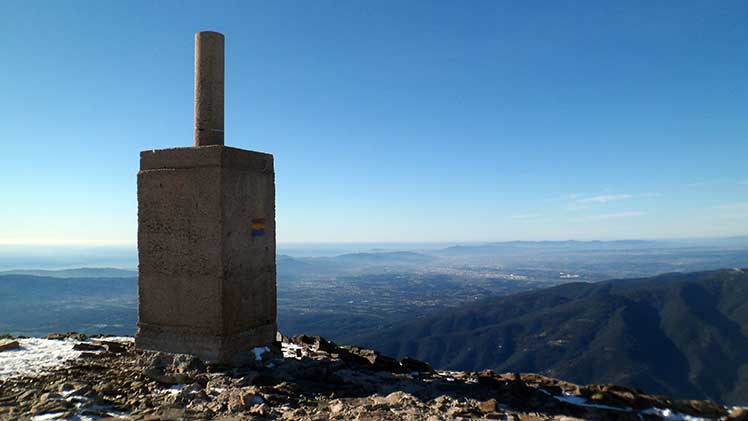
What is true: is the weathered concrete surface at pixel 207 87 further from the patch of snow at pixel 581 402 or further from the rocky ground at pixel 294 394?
the patch of snow at pixel 581 402

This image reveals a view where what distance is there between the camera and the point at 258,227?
746 cm

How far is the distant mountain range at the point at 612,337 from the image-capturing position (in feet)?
335

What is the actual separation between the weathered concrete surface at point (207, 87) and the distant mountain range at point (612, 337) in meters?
105

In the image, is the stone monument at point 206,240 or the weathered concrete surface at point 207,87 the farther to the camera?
the weathered concrete surface at point 207,87

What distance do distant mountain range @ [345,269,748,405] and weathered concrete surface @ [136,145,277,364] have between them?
10384 centimetres

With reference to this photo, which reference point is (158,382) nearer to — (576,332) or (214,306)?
(214,306)

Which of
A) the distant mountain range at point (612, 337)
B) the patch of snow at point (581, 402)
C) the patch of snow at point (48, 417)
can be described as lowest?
the distant mountain range at point (612, 337)

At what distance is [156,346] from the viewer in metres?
7.29

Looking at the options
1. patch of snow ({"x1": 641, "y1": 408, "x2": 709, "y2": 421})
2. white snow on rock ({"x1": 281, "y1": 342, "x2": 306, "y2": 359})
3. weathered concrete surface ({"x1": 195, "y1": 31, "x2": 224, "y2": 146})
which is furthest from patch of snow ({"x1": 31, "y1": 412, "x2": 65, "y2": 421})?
patch of snow ({"x1": 641, "y1": 408, "x2": 709, "y2": 421})

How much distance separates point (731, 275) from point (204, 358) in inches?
7865

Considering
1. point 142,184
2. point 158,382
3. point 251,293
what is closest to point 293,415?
point 158,382

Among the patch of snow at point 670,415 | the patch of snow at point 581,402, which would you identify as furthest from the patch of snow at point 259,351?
the patch of snow at point 670,415

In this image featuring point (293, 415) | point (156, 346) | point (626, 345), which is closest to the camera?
point (293, 415)

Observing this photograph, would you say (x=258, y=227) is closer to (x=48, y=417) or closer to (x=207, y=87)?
(x=207, y=87)
